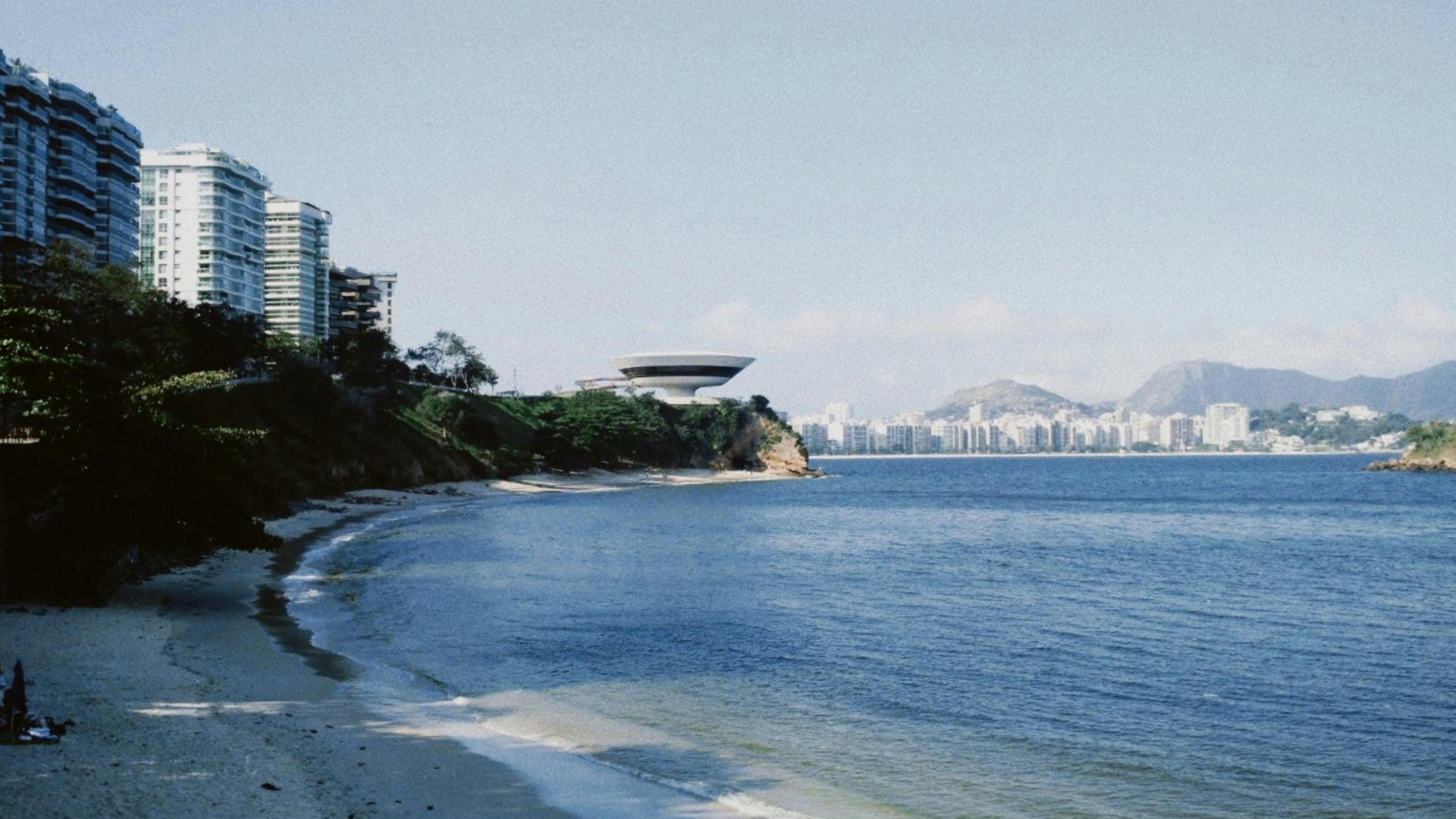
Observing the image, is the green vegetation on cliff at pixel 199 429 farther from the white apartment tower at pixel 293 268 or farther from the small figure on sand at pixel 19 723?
the white apartment tower at pixel 293 268

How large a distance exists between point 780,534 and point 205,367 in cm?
4316

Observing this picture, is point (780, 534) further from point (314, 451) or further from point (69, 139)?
point (69, 139)

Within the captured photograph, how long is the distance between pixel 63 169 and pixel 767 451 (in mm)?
105654

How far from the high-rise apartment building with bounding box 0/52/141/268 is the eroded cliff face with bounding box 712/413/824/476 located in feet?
295

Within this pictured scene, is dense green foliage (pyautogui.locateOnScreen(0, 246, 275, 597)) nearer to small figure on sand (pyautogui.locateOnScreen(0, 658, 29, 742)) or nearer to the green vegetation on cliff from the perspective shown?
the green vegetation on cliff

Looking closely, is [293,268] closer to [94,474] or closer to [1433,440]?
[94,474]

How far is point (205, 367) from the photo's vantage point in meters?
79.4

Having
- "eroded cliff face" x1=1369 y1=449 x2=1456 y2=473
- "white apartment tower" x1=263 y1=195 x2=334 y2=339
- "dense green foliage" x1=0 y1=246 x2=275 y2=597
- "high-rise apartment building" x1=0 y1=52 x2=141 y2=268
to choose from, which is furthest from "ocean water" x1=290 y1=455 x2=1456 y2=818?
"eroded cliff face" x1=1369 y1=449 x2=1456 y2=473

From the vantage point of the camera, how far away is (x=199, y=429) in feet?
108

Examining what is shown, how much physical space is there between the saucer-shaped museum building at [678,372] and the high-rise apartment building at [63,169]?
8944cm

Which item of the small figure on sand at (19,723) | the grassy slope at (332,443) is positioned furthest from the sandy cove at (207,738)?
the grassy slope at (332,443)

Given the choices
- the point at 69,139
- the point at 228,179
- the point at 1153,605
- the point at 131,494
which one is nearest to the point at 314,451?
the point at 69,139

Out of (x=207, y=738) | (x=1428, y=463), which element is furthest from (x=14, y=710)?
(x=1428, y=463)

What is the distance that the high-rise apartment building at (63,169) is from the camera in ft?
309
